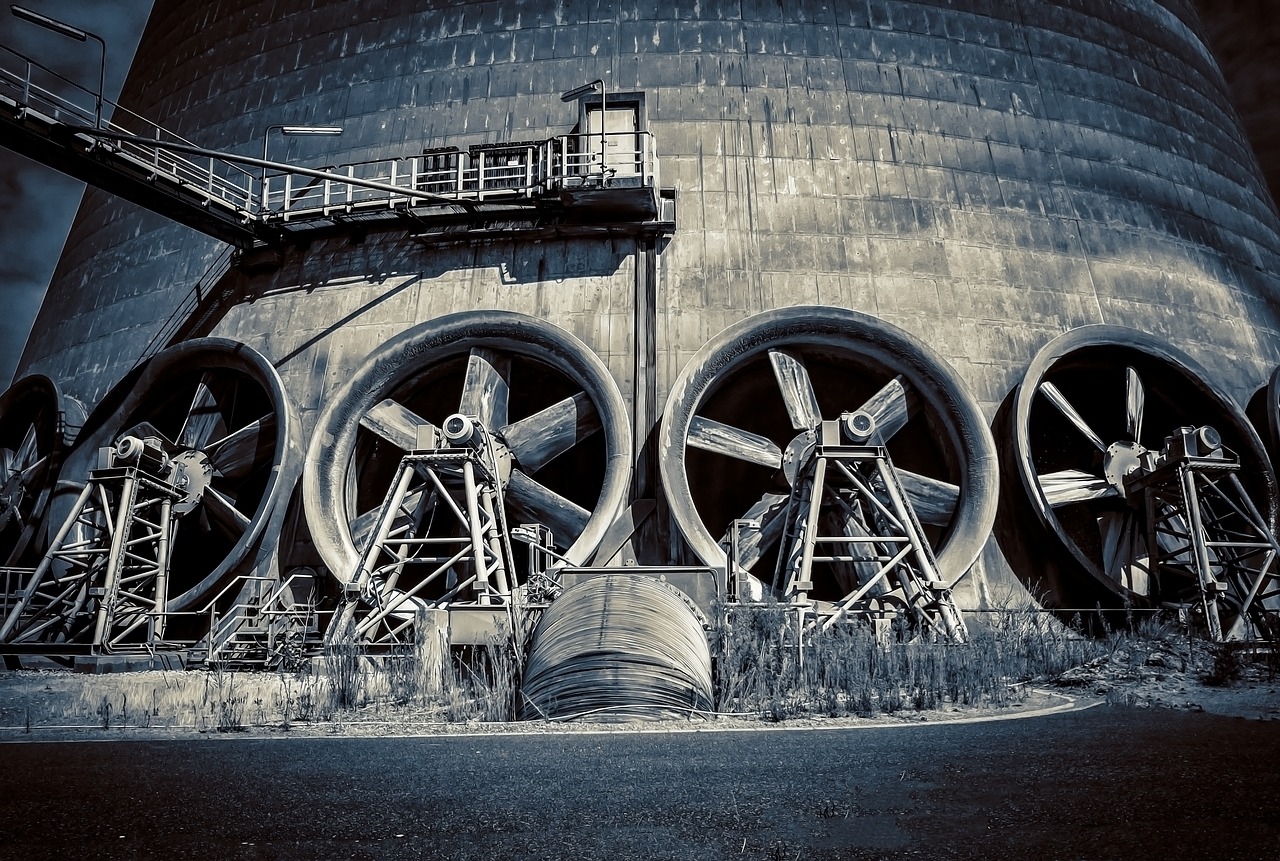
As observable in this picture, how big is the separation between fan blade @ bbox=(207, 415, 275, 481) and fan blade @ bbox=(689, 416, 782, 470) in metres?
7.67

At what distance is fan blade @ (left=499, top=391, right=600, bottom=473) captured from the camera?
625 inches

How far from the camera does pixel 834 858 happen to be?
303 cm

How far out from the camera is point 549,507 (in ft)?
51.6

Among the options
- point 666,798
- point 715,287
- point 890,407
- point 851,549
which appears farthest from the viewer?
point 715,287

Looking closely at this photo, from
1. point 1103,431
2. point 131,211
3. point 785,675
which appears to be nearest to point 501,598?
point 785,675

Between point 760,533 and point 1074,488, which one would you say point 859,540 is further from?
point 1074,488

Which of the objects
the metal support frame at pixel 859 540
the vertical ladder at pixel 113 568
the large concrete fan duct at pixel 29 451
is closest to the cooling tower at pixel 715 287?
the metal support frame at pixel 859 540

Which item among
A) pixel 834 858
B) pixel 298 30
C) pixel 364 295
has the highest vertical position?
pixel 298 30

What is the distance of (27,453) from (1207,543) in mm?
21216

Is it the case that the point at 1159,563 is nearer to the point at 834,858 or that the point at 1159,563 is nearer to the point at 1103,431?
the point at 1103,431

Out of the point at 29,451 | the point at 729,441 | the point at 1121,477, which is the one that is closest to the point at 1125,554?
the point at 1121,477

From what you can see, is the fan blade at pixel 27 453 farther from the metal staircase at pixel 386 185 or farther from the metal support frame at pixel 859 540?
the metal support frame at pixel 859 540

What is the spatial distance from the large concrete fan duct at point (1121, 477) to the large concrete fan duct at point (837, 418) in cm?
98

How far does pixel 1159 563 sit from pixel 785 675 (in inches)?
342
